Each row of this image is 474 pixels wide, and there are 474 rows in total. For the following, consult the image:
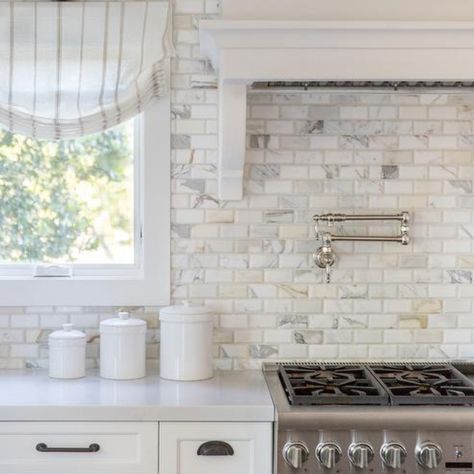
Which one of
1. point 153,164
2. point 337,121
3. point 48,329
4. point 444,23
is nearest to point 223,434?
point 48,329

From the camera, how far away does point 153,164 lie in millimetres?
2623

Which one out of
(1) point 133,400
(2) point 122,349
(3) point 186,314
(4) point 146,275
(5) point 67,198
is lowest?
(1) point 133,400

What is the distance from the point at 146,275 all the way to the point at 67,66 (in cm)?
81

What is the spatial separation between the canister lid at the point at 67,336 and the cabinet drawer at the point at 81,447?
402mm

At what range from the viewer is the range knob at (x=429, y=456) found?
2037 millimetres

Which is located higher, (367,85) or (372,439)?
(367,85)

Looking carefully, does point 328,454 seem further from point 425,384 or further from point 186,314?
point 186,314

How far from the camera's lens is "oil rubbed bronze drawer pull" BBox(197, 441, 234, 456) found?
2.14 m

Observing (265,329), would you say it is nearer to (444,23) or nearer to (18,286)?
(18,286)

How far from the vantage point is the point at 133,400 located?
7.19ft

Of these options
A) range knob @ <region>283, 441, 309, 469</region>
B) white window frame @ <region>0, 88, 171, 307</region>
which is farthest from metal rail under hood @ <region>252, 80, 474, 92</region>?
range knob @ <region>283, 441, 309, 469</region>

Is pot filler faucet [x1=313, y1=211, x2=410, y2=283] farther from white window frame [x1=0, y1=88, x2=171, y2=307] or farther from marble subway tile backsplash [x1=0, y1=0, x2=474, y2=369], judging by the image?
white window frame [x1=0, y1=88, x2=171, y2=307]

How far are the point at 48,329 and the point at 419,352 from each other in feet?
4.59

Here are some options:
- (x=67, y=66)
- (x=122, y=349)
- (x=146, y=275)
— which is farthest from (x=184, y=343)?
(x=67, y=66)
